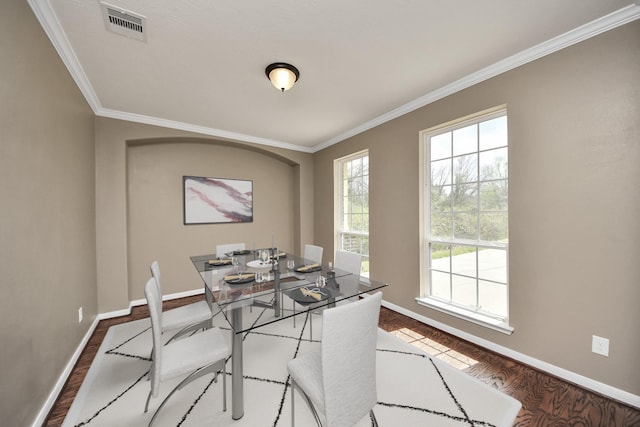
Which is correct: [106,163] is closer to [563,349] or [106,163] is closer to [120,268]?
[120,268]

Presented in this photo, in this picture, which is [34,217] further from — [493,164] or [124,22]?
[493,164]

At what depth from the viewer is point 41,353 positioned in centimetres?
160

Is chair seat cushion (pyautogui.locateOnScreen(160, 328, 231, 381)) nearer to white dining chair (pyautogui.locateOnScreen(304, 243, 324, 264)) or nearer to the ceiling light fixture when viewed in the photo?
white dining chair (pyautogui.locateOnScreen(304, 243, 324, 264))

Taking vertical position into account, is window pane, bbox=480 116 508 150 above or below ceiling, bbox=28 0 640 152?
below

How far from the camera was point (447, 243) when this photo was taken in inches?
108

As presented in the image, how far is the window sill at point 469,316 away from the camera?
221cm

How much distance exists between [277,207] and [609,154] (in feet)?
13.9

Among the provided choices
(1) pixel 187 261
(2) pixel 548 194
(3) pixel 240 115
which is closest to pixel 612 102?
(2) pixel 548 194

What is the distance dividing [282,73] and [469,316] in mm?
2869

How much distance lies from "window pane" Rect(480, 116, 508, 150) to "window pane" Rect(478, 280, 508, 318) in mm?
1334

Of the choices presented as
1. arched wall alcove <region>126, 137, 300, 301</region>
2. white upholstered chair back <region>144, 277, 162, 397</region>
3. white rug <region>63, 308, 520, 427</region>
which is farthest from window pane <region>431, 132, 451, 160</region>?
white upholstered chair back <region>144, 277, 162, 397</region>

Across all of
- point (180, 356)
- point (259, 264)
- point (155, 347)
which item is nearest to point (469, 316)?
point (259, 264)

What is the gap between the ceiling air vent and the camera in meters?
1.62

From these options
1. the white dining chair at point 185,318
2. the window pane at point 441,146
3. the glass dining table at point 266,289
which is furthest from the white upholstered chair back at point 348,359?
the window pane at point 441,146
